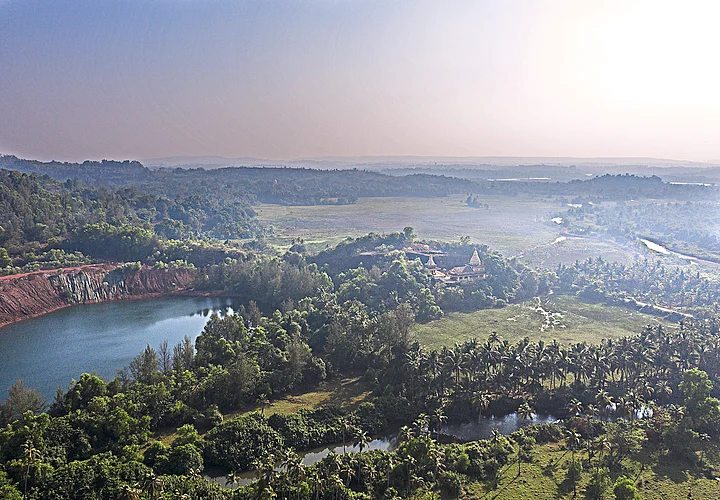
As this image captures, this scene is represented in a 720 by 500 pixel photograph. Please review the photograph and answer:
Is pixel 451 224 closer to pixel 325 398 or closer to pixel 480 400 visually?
pixel 325 398

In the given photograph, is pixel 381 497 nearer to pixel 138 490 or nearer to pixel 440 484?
pixel 440 484

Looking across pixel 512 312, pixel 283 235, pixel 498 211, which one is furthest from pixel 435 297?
pixel 498 211

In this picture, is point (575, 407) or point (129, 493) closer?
point (129, 493)

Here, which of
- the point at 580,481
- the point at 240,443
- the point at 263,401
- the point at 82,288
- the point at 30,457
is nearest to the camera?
the point at 30,457

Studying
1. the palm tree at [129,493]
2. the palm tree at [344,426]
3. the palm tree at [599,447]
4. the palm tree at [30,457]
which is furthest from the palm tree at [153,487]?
the palm tree at [599,447]

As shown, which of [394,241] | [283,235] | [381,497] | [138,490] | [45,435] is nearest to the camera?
[138,490]

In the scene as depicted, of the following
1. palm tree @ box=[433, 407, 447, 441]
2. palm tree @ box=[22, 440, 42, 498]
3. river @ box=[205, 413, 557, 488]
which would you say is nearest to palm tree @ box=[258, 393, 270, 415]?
river @ box=[205, 413, 557, 488]

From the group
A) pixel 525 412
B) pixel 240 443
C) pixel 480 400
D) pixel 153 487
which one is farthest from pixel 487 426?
pixel 153 487

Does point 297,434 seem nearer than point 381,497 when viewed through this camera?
No
